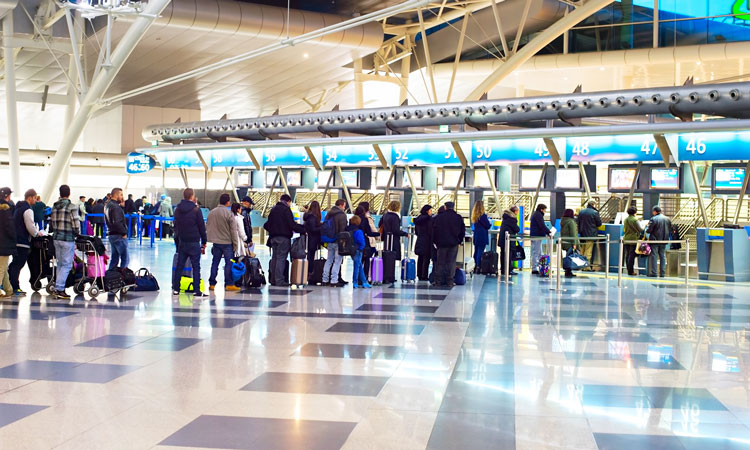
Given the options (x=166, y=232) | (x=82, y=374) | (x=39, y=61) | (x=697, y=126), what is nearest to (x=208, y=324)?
(x=82, y=374)

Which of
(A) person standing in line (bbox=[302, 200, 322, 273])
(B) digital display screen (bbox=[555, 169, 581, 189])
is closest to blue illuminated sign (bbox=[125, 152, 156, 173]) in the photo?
(A) person standing in line (bbox=[302, 200, 322, 273])

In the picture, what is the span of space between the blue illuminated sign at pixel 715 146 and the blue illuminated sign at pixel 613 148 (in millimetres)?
619

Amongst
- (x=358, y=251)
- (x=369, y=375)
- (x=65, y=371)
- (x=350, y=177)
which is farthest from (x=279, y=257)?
(x=350, y=177)

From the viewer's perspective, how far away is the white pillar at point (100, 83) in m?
15.7

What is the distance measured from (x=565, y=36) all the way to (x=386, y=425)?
25.2m

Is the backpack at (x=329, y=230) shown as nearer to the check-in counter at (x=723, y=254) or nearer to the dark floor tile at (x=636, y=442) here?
the check-in counter at (x=723, y=254)

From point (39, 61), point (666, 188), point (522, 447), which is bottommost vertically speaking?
point (522, 447)

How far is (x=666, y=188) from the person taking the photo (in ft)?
61.4

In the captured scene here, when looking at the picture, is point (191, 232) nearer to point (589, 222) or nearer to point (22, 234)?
point (22, 234)

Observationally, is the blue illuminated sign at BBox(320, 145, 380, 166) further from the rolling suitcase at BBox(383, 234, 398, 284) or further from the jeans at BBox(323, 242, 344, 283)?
the jeans at BBox(323, 242, 344, 283)

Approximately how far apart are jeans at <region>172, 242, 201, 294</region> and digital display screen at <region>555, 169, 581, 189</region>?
34.8 ft

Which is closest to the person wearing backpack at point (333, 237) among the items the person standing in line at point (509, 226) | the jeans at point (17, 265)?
the person standing in line at point (509, 226)

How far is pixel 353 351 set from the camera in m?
7.57

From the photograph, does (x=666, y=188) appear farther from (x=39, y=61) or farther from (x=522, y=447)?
(x=39, y=61)
